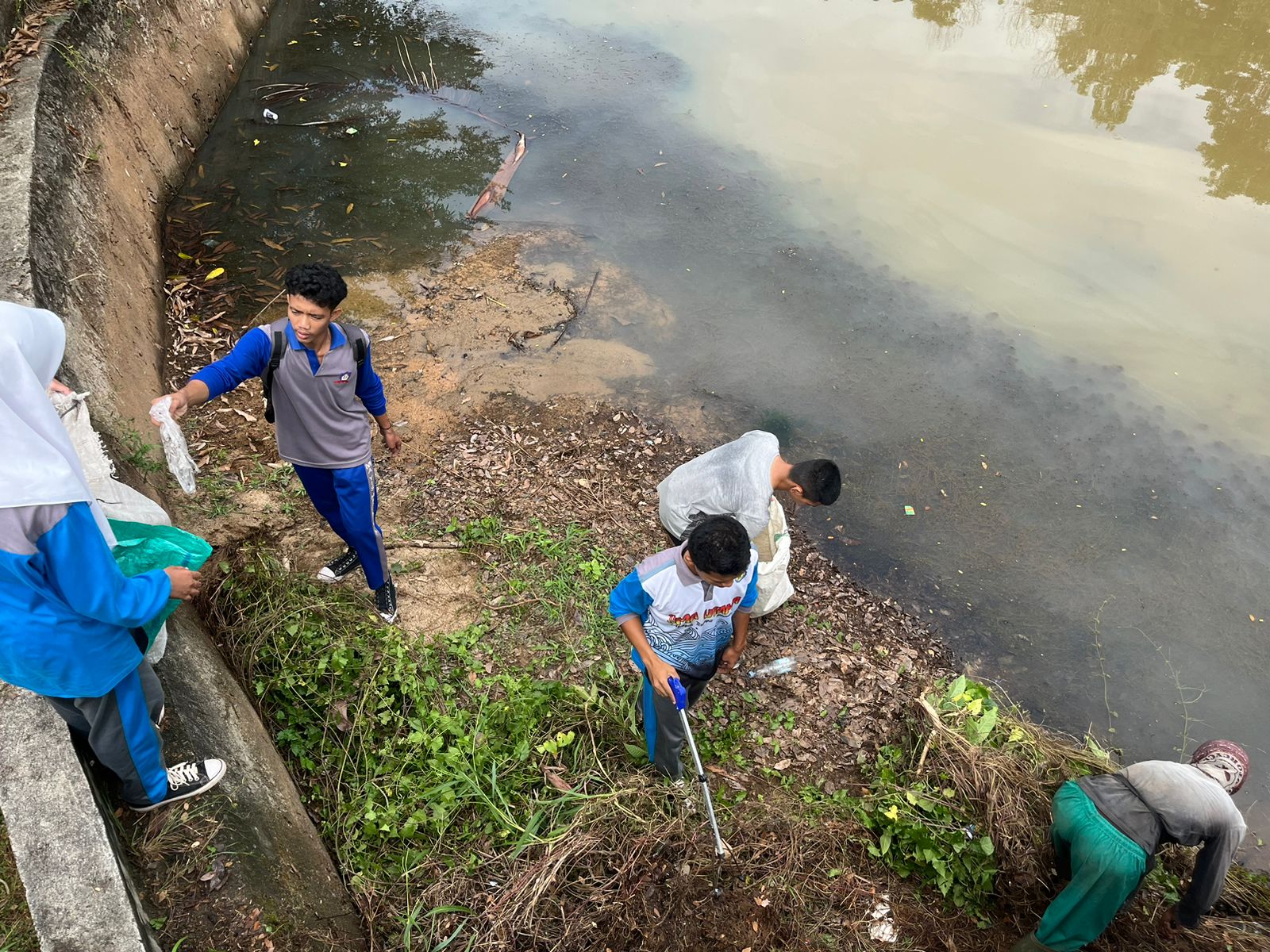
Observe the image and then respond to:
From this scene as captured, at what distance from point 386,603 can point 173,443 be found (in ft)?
4.98

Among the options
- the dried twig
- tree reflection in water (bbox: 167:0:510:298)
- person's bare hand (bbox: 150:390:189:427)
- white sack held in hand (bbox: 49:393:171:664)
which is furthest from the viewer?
tree reflection in water (bbox: 167:0:510:298)

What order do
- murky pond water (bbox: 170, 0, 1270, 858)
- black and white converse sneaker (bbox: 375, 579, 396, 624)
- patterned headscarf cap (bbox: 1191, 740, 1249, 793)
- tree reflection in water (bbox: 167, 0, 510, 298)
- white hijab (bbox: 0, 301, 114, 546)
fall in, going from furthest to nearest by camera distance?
tree reflection in water (bbox: 167, 0, 510, 298) < murky pond water (bbox: 170, 0, 1270, 858) < black and white converse sneaker (bbox: 375, 579, 396, 624) < patterned headscarf cap (bbox: 1191, 740, 1249, 793) < white hijab (bbox: 0, 301, 114, 546)

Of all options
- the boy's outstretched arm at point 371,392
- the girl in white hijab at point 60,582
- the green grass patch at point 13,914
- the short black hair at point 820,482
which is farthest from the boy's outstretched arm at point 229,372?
the short black hair at point 820,482

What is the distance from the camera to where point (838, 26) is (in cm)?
1094

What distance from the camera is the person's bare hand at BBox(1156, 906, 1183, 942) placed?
3398 millimetres

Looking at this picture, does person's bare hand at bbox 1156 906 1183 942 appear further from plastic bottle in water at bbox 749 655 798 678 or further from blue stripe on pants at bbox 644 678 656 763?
blue stripe on pants at bbox 644 678 656 763

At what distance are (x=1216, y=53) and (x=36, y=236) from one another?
42.9 ft

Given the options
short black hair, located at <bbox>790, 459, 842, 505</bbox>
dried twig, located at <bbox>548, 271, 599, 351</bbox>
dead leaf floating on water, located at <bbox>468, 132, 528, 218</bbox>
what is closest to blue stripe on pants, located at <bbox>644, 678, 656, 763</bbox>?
short black hair, located at <bbox>790, 459, 842, 505</bbox>

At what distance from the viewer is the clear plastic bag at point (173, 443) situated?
2.91 meters

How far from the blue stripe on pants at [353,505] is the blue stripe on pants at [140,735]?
1.31 metres

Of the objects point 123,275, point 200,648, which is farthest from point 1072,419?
point 123,275

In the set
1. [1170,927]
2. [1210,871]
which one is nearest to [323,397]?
[1210,871]

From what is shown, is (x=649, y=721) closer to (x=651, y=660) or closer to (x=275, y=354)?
(x=651, y=660)

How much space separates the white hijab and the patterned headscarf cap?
14.5ft
